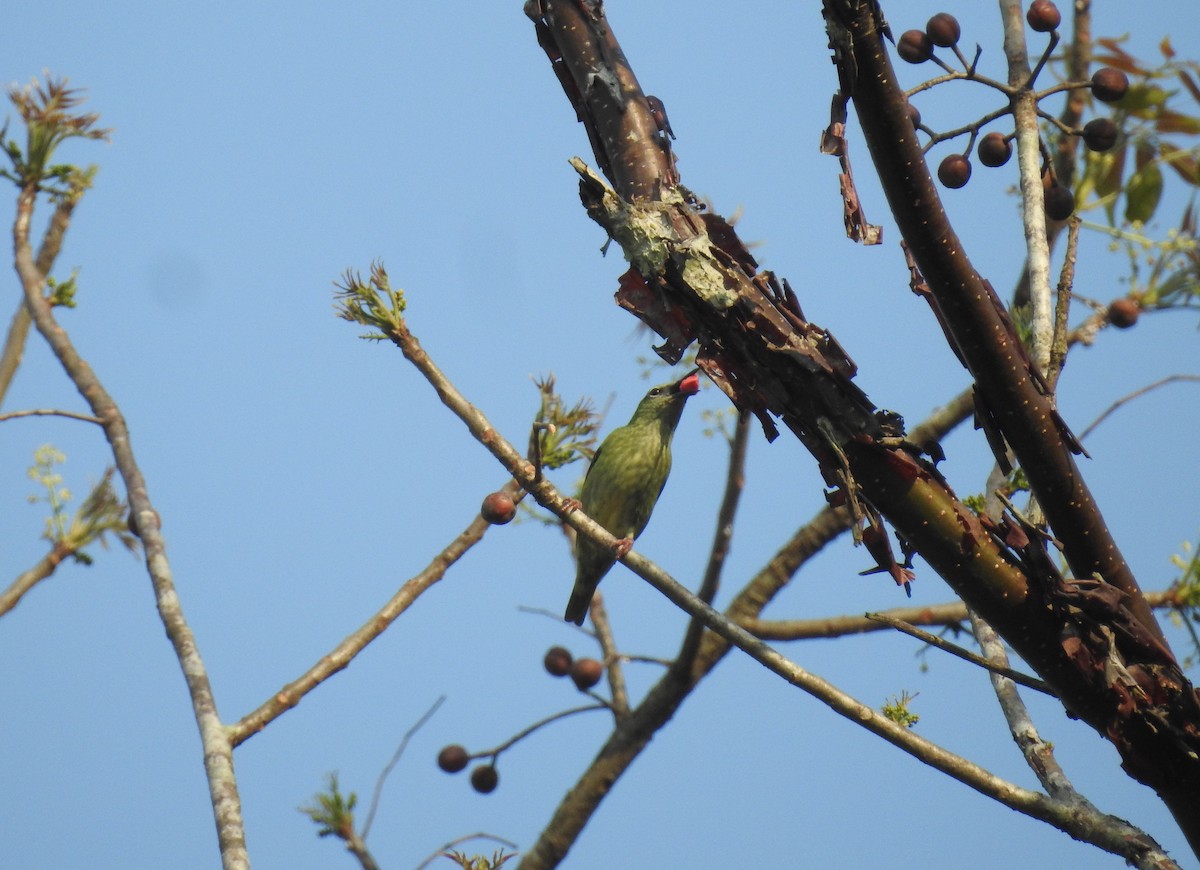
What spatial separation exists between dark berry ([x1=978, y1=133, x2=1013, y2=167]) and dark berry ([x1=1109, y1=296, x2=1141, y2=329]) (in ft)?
4.61

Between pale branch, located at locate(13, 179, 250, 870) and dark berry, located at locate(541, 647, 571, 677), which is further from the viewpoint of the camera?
dark berry, located at locate(541, 647, 571, 677)

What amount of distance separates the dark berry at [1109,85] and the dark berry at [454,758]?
377cm

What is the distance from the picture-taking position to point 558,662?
6.25 metres

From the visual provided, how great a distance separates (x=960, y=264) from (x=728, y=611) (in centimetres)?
388

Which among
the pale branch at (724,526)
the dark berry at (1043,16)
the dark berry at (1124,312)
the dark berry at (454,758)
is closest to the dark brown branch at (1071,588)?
the dark berry at (1043,16)

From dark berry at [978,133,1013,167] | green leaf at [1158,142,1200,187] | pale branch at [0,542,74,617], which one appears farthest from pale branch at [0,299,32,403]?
green leaf at [1158,142,1200,187]

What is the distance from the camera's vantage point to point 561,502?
124 inches

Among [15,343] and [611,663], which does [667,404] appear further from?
[15,343]

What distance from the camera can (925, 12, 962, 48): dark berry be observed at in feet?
11.2

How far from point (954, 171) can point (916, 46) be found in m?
0.37

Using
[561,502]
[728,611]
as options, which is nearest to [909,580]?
[561,502]

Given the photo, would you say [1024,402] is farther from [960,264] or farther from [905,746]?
[905,746]

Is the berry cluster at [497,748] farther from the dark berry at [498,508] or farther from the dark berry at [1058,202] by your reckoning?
the dark berry at [1058,202]

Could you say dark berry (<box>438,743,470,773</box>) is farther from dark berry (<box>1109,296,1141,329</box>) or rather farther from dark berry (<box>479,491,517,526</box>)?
dark berry (<box>1109,296,1141,329</box>)
